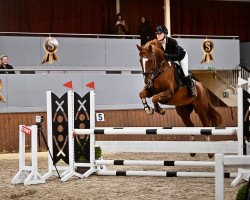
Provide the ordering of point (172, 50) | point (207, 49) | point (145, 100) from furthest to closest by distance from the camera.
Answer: point (207, 49), point (172, 50), point (145, 100)

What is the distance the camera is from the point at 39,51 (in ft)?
50.0

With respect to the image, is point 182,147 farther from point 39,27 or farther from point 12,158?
point 39,27

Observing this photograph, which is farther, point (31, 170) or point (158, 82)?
point (158, 82)

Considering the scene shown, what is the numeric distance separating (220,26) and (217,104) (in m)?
3.74

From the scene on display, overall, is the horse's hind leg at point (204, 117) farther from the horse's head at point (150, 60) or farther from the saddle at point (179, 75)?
the horse's head at point (150, 60)

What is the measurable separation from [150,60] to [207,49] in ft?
35.6

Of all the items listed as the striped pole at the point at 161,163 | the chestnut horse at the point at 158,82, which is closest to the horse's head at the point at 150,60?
the chestnut horse at the point at 158,82

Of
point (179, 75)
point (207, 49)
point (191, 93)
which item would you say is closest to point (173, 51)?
point (179, 75)

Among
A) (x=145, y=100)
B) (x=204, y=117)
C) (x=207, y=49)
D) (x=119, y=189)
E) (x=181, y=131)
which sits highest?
(x=207, y=49)

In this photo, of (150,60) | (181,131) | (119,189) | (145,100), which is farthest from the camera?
(150,60)

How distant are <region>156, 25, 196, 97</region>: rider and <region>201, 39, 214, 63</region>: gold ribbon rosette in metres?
9.77

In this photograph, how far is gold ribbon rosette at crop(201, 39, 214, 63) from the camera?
60.0 feet

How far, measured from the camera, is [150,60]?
7.80 m

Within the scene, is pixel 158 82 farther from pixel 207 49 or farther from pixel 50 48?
pixel 207 49
